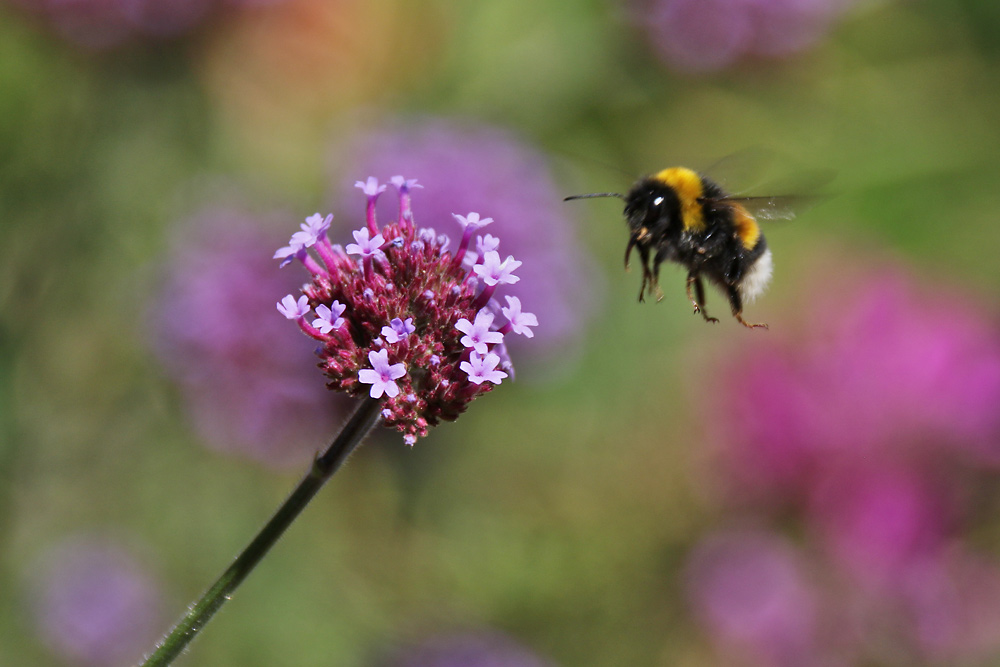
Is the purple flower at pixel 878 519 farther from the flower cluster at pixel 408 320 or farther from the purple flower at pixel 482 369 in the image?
the purple flower at pixel 482 369

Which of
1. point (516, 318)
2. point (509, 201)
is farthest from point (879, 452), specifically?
point (516, 318)

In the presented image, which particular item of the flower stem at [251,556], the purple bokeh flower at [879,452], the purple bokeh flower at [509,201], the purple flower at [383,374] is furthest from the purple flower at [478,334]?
the purple bokeh flower at [879,452]

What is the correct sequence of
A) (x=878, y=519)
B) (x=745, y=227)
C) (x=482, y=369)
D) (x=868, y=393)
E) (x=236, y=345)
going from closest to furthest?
(x=482, y=369), (x=745, y=227), (x=236, y=345), (x=878, y=519), (x=868, y=393)

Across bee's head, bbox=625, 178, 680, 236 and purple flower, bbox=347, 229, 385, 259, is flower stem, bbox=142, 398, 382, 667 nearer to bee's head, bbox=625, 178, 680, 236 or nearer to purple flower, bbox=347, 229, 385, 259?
purple flower, bbox=347, 229, 385, 259

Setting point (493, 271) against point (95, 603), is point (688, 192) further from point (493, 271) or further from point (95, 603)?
point (95, 603)

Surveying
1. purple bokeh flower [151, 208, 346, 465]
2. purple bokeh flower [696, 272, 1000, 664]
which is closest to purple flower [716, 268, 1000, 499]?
purple bokeh flower [696, 272, 1000, 664]

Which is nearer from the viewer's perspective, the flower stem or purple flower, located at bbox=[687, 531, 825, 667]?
the flower stem
